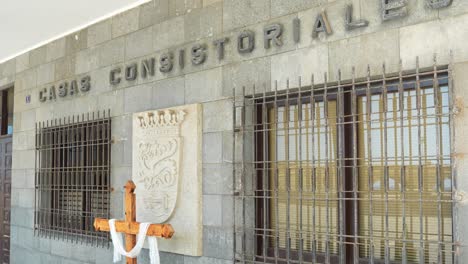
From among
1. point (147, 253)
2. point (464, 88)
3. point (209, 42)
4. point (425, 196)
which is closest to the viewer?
point (464, 88)

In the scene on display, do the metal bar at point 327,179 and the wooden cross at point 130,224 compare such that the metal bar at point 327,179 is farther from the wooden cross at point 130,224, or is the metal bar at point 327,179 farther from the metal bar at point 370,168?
the wooden cross at point 130,224

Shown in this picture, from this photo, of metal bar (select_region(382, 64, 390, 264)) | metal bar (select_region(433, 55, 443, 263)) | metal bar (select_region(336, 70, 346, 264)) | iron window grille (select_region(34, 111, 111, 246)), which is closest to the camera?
metal bar (select_region(433, 55, 443, 263))

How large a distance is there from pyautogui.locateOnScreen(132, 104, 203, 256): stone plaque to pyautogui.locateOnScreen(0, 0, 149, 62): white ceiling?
4.68ft

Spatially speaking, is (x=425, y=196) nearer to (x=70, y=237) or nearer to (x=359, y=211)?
(x=359, y=211)

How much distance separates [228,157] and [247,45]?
0.96 m

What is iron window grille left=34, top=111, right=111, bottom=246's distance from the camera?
6049mm

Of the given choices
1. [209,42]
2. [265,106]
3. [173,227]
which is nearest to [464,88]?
[265,106]

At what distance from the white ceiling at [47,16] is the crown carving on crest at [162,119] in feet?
4.24

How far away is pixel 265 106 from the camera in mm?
4398

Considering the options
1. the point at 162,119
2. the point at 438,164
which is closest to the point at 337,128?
the point at 438,164

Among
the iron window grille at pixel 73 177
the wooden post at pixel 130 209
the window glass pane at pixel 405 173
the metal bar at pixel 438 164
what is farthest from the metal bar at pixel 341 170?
the iron window grille at pixel 73 177

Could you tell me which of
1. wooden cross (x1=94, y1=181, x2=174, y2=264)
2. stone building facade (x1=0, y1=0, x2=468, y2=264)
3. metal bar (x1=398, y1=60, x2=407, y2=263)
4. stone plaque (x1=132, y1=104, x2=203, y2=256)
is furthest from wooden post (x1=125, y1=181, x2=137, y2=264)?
metal bar (x1=398, y1=60, x2=407, y2=263)

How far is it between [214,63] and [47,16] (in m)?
2.60

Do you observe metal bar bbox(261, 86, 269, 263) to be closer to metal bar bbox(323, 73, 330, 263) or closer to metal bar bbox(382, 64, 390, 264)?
metal bar bbox(323, 73, 330, 263)
